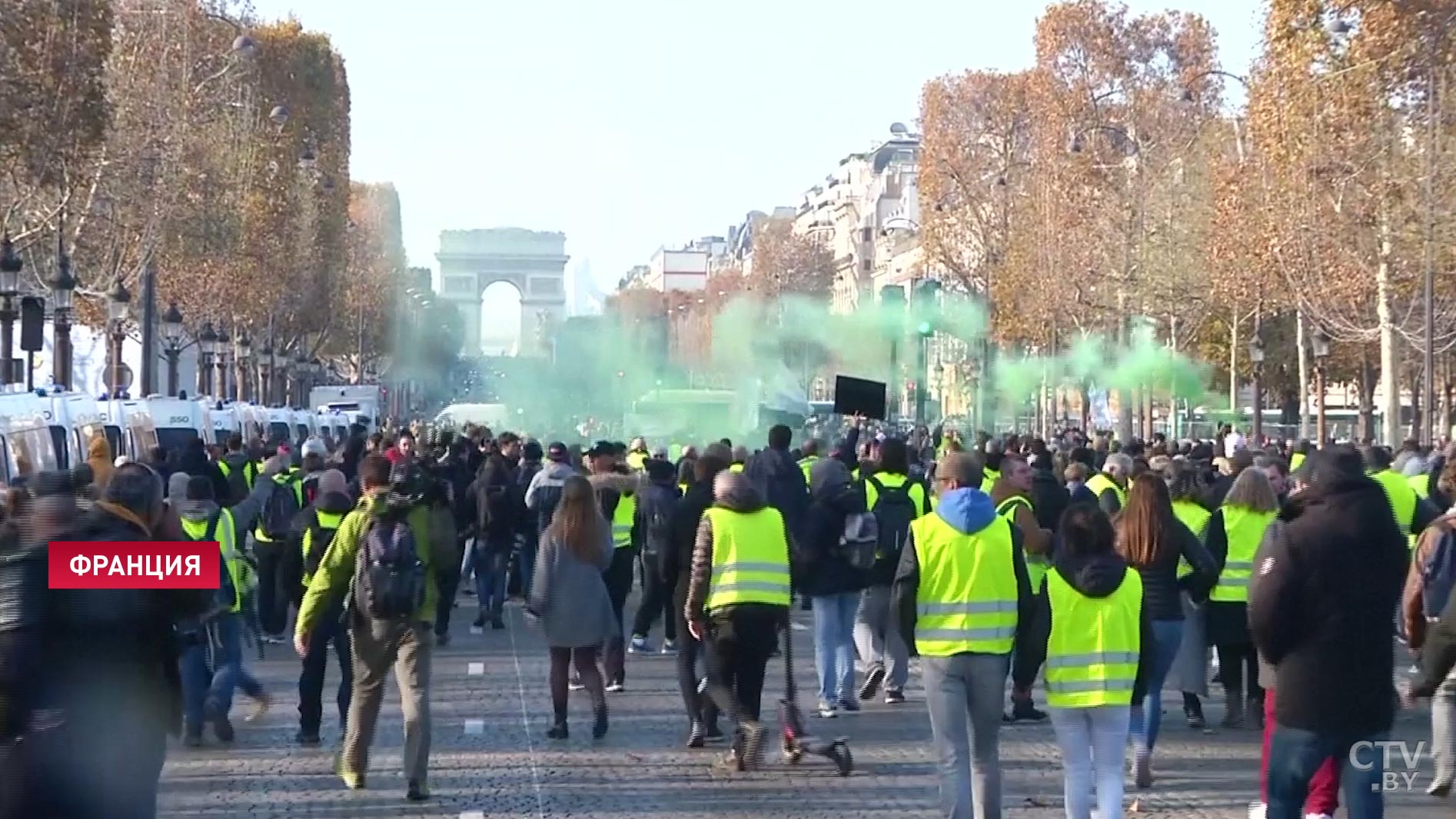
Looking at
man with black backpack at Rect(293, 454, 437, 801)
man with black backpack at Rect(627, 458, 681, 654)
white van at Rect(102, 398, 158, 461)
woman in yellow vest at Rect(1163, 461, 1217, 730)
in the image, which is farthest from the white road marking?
white van at Rect(102, 398, 158, 461)

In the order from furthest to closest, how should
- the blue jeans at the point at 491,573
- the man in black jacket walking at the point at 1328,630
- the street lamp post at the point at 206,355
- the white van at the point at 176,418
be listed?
the street lamp post at the point at 206,355 < the white van at the point at 176,418 < the blue jeans at the point at 491,573 < the man in black jacket walking at the point at 1328,630

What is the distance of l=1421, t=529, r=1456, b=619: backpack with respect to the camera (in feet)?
38.9

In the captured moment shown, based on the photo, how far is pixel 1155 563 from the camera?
39.2 ft

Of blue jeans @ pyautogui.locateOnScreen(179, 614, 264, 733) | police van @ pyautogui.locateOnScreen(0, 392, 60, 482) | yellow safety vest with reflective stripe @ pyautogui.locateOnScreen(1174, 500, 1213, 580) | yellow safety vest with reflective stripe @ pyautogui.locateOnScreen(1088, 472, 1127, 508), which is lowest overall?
blue jeans @ pyautogui.locateOnScreen(179, 614, 264, 733)

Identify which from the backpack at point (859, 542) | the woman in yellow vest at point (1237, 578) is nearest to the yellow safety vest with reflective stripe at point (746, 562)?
the backpack at point (859, 542)

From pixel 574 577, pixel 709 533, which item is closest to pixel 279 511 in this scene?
pixel 574 577

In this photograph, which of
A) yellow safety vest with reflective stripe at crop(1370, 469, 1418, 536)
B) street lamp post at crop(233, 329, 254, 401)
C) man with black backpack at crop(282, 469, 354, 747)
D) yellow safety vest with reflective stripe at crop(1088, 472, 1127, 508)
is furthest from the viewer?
street lamp post at crop(233, 329, 254, 401)

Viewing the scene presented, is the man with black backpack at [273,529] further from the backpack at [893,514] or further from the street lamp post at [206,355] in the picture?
the street lamp post at [206,355]

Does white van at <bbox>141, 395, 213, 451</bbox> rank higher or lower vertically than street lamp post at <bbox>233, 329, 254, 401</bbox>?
lower

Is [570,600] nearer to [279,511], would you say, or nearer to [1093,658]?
[1093,658]

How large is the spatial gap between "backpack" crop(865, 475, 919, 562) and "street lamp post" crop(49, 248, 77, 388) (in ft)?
61.3

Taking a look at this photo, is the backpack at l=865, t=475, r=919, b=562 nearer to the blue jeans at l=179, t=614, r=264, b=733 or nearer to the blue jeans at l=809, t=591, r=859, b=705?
the blue jeans at l=809, t=591, r=859, b=705

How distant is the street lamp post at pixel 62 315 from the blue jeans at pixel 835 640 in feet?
61.4

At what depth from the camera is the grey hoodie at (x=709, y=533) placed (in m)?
11.8
